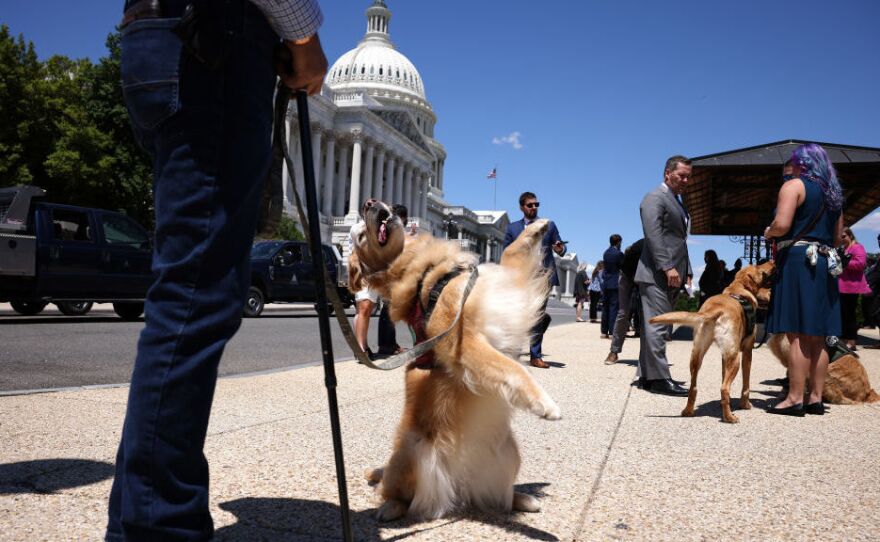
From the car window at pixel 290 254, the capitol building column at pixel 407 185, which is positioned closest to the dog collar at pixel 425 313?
the car window at pixel 290 254

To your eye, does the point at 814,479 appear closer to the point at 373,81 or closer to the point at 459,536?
the point at 459,536

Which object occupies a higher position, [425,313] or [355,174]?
[355,174]

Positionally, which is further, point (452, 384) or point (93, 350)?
point (93, 350)

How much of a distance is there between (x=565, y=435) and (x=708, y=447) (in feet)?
3.05

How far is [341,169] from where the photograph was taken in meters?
76.0

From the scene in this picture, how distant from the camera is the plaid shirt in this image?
175cm

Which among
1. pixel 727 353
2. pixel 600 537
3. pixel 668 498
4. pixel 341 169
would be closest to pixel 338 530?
pixel 600 537

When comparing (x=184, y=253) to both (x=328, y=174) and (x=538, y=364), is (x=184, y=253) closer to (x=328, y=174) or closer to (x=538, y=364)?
(x=538, y=364)

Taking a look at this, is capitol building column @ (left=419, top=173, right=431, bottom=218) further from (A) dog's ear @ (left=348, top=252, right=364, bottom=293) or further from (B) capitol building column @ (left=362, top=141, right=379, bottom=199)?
(A) dog's ear @ (left=348, top=252, right=364, bottom=293)

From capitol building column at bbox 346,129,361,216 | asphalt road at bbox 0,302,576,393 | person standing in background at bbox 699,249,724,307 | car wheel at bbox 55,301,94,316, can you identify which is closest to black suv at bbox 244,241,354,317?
asphalt road at bbox 0,302,576,393

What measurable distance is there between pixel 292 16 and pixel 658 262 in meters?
5.62

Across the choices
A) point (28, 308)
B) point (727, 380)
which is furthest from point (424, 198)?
point (727, 380)

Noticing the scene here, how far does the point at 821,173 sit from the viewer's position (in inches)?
214

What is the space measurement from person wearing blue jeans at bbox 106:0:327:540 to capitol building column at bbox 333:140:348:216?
247 feet
